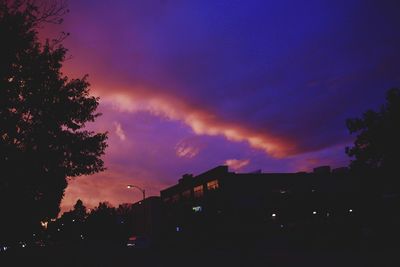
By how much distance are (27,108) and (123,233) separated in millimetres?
103196

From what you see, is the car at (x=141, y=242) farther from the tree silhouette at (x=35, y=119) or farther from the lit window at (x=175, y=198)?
the tree silhouette at (x=35, y=119)

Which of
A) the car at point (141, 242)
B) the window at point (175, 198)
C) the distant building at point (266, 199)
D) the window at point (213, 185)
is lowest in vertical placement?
the car at point (141, 242)

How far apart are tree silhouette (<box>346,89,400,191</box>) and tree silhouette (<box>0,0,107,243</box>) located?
88.0 ft

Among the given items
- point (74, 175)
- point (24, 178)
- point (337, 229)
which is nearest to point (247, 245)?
point (337, 229)

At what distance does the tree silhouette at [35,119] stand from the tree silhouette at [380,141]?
26824 millimetres

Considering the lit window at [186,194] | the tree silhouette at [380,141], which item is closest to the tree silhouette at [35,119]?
the tree silhouette at [380,141]

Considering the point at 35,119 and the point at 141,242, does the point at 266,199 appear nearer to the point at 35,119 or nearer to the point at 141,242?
the point at 141,242

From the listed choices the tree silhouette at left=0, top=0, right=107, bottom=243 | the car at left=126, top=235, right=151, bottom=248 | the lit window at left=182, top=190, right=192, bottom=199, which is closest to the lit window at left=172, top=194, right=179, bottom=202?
the lit window at left=182, top=190, right=192, bottom=199

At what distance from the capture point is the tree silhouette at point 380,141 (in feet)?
129

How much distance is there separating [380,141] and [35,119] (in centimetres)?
3085

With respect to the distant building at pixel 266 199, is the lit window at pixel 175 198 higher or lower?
higher

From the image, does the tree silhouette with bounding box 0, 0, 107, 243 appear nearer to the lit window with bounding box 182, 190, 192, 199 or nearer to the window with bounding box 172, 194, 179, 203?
the lit window with bounding box 182, 190, 192, 199

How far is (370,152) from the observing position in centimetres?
4125

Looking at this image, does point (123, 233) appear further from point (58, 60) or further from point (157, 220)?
point (58, 60)
